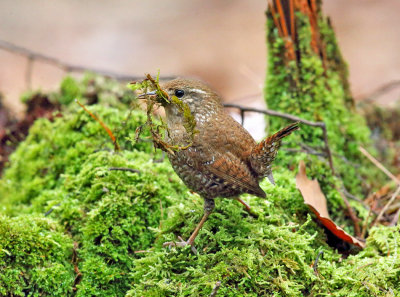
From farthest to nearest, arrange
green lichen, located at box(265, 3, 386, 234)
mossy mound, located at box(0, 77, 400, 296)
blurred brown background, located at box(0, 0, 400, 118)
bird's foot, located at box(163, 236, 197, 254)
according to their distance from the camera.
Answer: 1. blurred brown background, located at box(0, 0, 400, 118)
2. green lichen, located at box(265, 3, 386, 234)
3. bird's foot, located at box(163, 236, 197, 254)
4. mossy mound, located at box(0, 77, 400, 296)

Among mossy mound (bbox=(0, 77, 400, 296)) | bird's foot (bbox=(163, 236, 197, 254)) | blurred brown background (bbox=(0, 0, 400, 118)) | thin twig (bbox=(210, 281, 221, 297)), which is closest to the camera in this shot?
thin twig (bbox=(210, 281, 221, 297))

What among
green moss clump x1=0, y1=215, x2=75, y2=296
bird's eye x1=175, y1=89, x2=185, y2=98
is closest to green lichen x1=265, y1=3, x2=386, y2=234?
bird's eye x1=175, y1=89, x2=185, y2=98

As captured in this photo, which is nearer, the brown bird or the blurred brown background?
the brown bird

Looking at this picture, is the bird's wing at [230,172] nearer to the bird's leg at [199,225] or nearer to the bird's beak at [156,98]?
the bird's leg at [199,225]

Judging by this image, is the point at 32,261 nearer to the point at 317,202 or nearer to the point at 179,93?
the point at 179,93

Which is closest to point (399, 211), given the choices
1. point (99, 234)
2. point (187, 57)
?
point (99, 234)

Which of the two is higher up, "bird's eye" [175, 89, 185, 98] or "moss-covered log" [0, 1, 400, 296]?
"bird's eye" [175, 89, 185, 98]

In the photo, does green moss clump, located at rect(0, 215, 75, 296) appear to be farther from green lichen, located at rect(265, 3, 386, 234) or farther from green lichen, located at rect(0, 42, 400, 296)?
green lichen, located at rect(265, 3, 386, 234)
